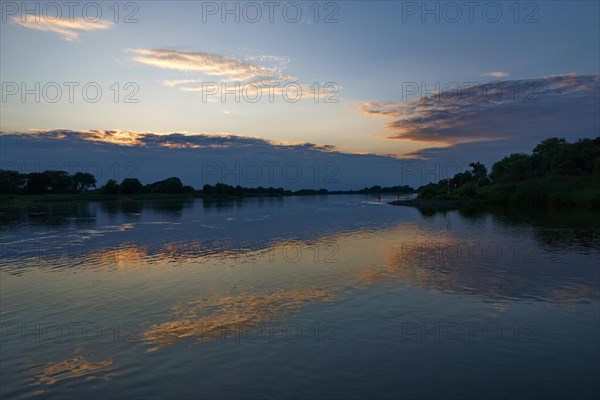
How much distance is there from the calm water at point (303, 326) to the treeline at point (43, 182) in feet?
461

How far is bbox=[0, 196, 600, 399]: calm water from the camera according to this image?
27.9ft

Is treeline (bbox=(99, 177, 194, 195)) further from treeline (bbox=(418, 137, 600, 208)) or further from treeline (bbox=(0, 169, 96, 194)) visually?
treeline (bbox=(418, 137, 600, 208))

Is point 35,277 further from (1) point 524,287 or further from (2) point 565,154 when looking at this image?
(2) point 565,154

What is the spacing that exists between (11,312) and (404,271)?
→ 16.0 m

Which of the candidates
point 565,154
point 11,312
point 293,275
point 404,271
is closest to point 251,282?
point 293,275

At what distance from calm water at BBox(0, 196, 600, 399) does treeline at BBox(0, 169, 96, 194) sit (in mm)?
140537

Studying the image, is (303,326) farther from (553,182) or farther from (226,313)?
(553,182)

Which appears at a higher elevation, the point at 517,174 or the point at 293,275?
the point at 517,174

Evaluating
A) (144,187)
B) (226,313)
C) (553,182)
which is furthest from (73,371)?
(144,187)

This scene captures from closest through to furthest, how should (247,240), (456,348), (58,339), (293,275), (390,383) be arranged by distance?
(390,383), (456,348), (58,339), (293,275), (247,240)

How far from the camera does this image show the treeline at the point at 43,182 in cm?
13999

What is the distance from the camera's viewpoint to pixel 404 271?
19.9 metres

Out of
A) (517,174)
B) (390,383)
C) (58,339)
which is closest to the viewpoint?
(390,383)

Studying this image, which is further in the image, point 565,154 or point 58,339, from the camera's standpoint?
point 565,154
